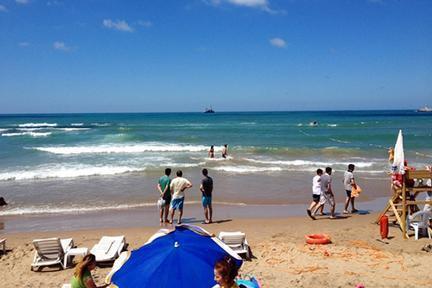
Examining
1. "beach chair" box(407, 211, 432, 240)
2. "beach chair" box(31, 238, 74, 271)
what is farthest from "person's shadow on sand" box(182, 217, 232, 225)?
"beach chair" box(407, 211, 432, 240)

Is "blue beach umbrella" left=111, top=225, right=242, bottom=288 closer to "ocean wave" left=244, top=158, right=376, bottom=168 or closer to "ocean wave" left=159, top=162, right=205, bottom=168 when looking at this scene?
"ocean wave" left=159, top=162, right=205, bottom=168

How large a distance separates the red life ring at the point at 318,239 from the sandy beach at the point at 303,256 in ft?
0.56

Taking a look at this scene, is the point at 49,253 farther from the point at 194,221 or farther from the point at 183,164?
the point at 183,164

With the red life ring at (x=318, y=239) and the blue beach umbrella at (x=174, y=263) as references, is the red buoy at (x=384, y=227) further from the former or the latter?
the blue beach umbrella at (x=174, y=263)

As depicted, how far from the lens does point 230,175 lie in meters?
19.5

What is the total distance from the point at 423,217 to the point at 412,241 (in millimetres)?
698

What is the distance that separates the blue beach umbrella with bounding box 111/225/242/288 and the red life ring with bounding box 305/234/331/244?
14.6 ft

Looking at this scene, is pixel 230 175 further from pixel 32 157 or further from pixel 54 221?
pixel 32 157

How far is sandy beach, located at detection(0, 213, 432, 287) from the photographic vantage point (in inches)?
284

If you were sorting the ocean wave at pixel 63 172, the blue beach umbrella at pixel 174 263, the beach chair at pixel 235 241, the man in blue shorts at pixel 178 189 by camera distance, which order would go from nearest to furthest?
1. the blue beach umbrella at pixel 174 263
2. the beach chair at pixel 235 241
3. the man in blue shorts at pixel 178 189
4. the ocean wave at pixel 63 172

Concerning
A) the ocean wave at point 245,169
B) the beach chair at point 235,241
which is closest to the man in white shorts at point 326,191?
the beach chair at point 235,241

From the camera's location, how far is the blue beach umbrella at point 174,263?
14.9ft

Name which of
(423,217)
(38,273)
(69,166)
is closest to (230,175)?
(69,166)

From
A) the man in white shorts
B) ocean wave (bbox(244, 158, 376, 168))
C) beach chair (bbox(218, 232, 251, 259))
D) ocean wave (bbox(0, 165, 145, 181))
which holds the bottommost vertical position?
ocean wave (bbox(0, 165, 145, 181))
